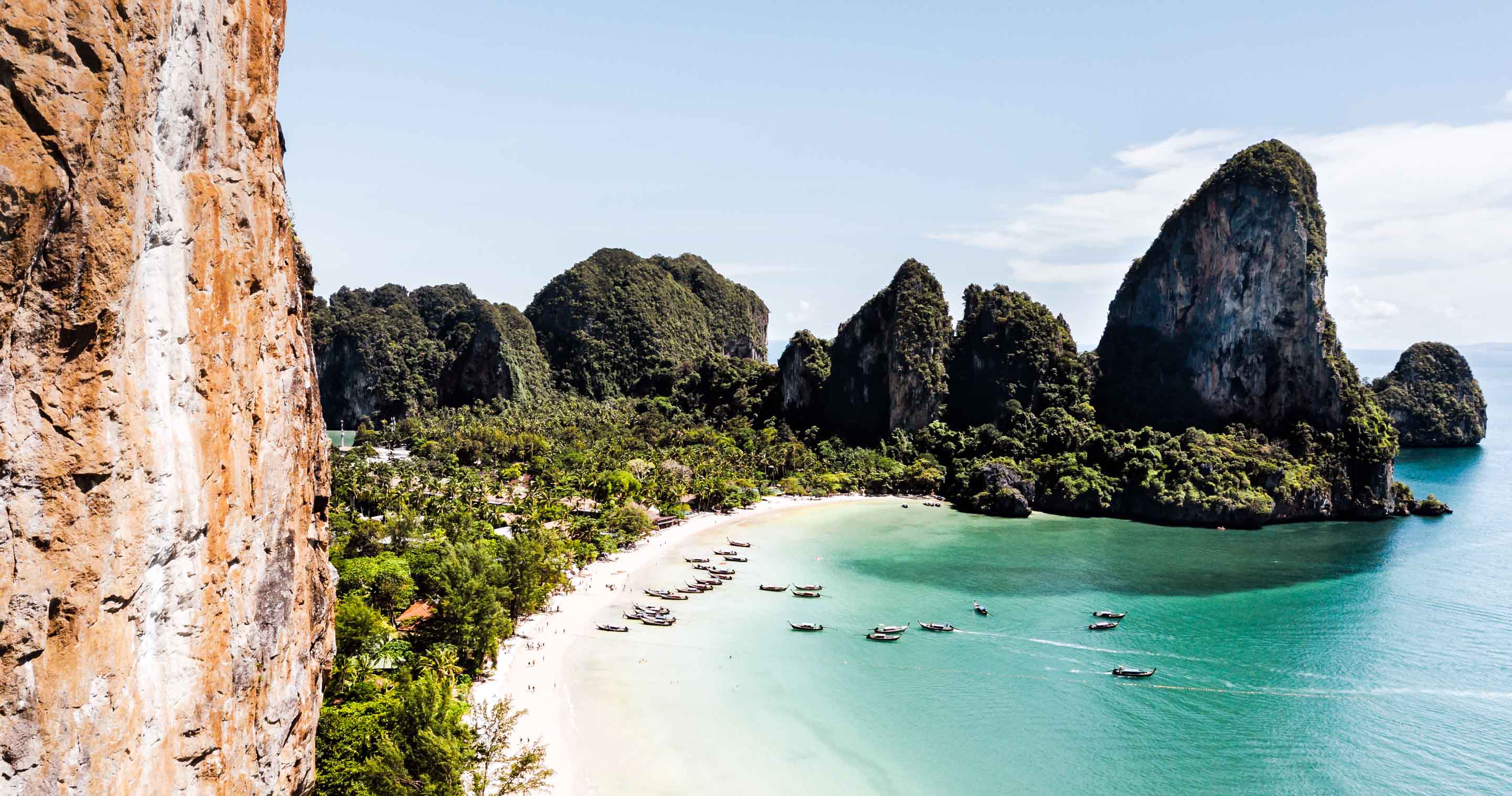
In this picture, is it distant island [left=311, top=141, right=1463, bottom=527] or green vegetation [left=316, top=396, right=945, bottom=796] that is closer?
green vegetation [left=316, top=396, right=945, bottom=796]

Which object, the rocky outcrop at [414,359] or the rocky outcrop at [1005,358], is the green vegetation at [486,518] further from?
the rocky outcrop at [1005,358]

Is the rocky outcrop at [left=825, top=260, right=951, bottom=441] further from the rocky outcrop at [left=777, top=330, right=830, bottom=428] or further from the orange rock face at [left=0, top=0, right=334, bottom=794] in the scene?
the orange rock face at [left=0, top=0, right=334, bottom=794]

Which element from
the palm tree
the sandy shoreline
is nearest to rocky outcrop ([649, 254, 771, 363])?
the sandy shoreline

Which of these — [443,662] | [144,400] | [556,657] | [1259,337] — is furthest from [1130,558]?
[144,400]

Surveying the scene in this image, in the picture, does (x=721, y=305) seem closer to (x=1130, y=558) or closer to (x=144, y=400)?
(x=1130, y=558)

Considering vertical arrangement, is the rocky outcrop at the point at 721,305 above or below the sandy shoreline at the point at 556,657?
above

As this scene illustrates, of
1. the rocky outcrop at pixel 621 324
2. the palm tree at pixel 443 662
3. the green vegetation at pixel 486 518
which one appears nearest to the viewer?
the green vegetation at pixel 486 518

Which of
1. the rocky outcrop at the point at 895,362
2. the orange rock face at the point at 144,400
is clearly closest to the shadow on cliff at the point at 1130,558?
the rocky outcrop at the point at 895,362
